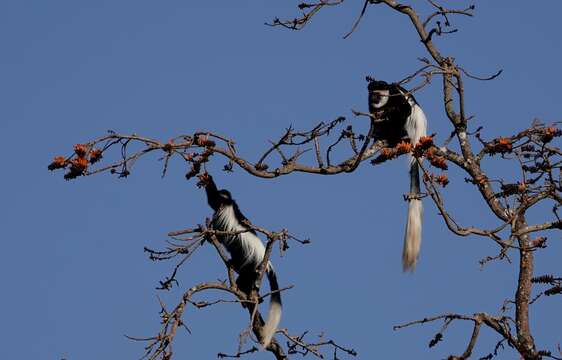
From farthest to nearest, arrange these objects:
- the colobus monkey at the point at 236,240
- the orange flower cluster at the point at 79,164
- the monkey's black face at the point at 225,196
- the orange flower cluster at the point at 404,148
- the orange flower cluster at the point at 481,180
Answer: the monkey's black face at the point at 225,196
the colobus monkey at the point at 236,240
the orange flower cluster at the point at 481,180
the orange flower cluster at the point at 404,148
the orange flower cluster at the point at 79,164

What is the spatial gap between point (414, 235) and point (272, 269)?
1.09m

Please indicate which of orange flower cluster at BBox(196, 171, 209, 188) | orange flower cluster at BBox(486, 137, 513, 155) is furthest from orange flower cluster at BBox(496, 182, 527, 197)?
orange flower cluster at BBox(196, 171, 209, 188)

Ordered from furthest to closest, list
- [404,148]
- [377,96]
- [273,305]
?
1. [377,96]
2. [273,305]
3. [404,148]

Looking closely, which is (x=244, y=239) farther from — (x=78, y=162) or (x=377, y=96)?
(x=78, y=162)

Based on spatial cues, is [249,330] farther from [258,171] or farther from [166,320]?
[258,171]

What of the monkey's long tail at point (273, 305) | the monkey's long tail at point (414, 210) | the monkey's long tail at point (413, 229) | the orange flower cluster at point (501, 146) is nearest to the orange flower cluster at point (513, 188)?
the orange flower cluster at point (501, 146)

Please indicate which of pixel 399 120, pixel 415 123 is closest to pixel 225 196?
pixel 399 120

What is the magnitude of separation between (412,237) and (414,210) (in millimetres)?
301

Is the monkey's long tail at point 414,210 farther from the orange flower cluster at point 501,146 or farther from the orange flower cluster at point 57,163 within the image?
the orange flower cluster at point 57,163

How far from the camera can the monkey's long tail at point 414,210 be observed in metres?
6.16

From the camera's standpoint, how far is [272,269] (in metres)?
6.64

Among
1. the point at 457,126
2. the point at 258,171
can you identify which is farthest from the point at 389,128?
the point at 258,171

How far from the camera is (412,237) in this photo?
251 inches

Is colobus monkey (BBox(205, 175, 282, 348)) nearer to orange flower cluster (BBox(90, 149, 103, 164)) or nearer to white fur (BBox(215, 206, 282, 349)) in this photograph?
white fur (BBox(215, 206, 282, 349))
